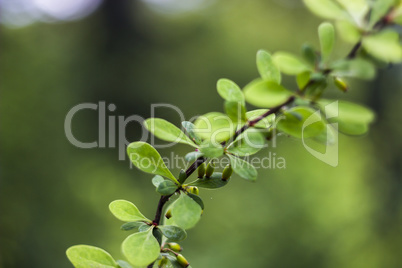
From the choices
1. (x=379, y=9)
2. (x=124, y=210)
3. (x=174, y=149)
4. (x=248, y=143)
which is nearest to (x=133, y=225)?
(x=124, y=210)

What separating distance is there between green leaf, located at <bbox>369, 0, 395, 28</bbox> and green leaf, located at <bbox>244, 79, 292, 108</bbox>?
6 centimetres

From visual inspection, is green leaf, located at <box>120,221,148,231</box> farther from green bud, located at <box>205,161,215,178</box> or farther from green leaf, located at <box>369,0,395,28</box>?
green leaf, located at <box>369,0,395,28</box>

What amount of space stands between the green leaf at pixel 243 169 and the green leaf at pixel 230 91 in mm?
41

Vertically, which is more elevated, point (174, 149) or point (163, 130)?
point (174, 149)

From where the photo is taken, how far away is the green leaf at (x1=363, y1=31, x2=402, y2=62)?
0.19m

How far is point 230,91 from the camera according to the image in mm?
238

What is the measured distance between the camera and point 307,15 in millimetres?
3535

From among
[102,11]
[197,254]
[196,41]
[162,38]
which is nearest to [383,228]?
[197,254]

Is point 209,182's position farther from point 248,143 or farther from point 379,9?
point 379,9

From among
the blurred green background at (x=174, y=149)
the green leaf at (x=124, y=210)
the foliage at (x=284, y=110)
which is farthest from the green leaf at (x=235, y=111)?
the blurred green background at (x=174, y=149)

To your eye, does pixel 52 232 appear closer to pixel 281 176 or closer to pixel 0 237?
pixel 0 237

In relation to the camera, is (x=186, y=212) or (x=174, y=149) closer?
(x=186, y=212)

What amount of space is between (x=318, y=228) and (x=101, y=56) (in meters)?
2.76

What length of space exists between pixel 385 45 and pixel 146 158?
0.55 ft
